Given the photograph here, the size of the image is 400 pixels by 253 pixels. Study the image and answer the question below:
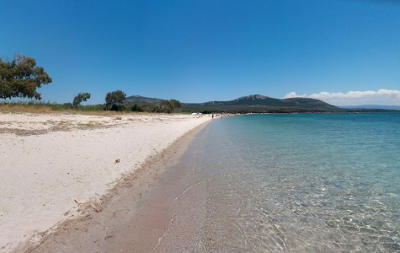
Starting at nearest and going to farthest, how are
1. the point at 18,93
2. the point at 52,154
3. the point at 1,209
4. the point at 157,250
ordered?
1. the point at 157,250
2. the point at 1,209
3. the point at 52,154
4. the point at 18,93

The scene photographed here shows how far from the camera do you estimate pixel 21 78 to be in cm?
3909

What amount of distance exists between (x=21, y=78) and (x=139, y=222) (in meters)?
51.0

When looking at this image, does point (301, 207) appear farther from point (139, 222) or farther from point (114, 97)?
point (114, 97)

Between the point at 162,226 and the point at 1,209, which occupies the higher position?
the point at 1,209

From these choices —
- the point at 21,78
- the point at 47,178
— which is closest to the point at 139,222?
the point at 47,178

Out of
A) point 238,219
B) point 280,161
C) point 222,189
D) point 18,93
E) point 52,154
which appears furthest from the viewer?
point 18,93

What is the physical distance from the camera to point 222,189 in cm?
622

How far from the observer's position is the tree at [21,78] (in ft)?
117

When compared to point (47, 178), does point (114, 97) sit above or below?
above

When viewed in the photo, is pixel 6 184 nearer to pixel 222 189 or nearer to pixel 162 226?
pixel 162 226

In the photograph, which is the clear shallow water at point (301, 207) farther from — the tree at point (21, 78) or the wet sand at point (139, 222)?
the tree at point (21, 78)

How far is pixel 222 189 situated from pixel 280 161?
479cm

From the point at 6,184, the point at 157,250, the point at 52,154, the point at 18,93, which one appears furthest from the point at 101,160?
the point at 18,93

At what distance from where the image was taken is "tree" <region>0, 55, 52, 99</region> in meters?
35.5
